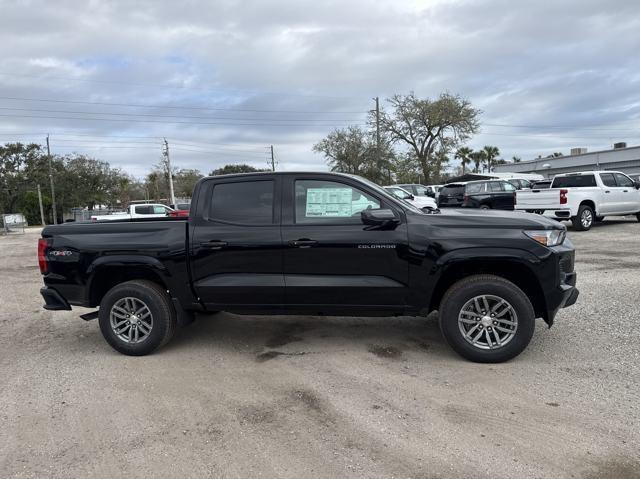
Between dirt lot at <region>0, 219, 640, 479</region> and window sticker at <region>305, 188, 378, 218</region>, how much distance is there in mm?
1404

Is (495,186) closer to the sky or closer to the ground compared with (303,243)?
closer to the sky

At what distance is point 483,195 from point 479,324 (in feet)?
48.6

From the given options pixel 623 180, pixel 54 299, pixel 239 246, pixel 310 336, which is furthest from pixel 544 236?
pixel 623 180

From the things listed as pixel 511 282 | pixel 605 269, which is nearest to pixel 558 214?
pixel 605 269

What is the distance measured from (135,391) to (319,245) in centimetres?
204

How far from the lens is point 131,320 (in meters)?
4.93

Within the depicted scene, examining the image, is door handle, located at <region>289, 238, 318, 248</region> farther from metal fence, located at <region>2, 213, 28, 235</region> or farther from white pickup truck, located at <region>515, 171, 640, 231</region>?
metal fence, located at <region>2, 213, 28, 235</region>

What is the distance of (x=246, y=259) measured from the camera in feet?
15.3

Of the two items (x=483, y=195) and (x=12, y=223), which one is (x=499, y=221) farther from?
(x=12, y=223)

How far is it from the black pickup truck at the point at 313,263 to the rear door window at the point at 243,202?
1 cm

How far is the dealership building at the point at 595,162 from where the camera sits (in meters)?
40.0

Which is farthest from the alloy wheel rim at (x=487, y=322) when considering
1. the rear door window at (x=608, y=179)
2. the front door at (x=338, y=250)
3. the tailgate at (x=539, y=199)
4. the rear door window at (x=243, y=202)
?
the rear door window at (x=608, y=179)

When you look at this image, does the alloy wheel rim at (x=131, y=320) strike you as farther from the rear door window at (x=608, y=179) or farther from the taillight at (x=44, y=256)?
the rear door window at (x=608, y=179)

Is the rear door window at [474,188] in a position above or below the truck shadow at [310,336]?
above
